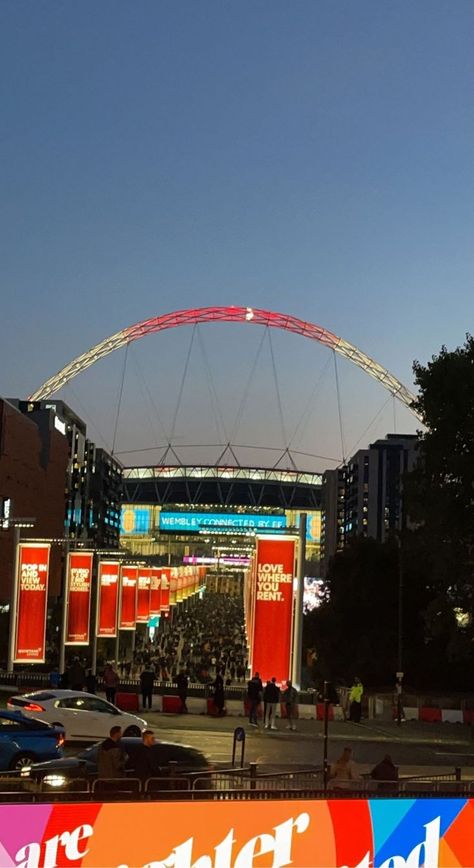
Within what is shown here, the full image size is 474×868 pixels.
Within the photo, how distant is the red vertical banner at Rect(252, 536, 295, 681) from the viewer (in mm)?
32656

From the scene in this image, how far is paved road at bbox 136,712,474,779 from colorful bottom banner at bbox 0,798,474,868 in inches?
465

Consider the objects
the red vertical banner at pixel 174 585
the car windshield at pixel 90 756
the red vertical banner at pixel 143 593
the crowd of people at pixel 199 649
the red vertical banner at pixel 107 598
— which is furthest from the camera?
the red vertical banner at pixel 174 585

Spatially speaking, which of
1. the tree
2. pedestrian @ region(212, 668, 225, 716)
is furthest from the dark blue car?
the tree

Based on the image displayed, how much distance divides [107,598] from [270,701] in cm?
1979

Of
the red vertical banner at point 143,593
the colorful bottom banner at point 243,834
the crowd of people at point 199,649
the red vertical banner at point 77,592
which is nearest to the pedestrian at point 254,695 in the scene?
the crowd of people at point 199,649

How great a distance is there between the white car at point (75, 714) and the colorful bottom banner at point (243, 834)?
1630cm

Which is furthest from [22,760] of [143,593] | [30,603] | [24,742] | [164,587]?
[164,587]

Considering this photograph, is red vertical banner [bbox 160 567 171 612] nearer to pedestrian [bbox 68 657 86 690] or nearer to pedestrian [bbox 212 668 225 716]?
pedestrian [bbox 68 657 86 690]

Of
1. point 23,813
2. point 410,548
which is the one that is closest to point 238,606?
point 410,548

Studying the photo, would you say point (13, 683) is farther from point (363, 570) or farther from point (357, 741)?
point (363, 570)

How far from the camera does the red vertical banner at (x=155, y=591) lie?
7350 centimetres

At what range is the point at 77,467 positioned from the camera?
179000 mm

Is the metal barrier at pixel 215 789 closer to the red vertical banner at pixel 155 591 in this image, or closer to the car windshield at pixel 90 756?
the car windshield at pixel 90 756

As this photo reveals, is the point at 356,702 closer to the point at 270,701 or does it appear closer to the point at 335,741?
the point at 270,701
